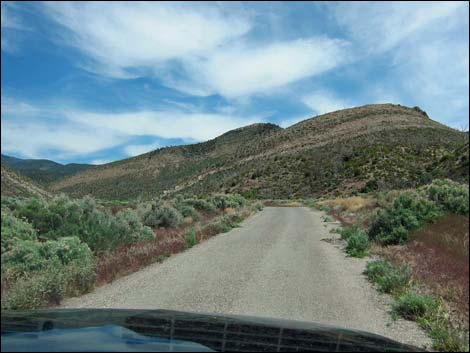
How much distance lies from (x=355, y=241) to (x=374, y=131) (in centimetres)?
7351

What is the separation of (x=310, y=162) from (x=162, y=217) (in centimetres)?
6106

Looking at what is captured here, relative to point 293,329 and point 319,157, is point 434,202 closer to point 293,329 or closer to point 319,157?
point 293,329

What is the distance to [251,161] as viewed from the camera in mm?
98875

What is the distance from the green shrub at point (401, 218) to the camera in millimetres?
15047

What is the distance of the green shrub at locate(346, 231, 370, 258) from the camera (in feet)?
52.3

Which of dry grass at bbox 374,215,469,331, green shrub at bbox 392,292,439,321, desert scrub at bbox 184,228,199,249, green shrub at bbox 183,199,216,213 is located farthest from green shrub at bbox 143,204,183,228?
green shrub at bbox 392,292,439,321

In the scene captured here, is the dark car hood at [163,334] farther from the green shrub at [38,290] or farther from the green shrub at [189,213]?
the green shrub at [189,213]

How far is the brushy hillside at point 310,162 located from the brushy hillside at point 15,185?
86.3 feet

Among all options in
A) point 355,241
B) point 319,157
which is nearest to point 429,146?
point 319,157

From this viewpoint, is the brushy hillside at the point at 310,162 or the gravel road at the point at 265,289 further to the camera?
the brushy hillside at the point at 310,162

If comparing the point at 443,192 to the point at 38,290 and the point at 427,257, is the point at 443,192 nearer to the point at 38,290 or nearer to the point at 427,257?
the point at 427,257

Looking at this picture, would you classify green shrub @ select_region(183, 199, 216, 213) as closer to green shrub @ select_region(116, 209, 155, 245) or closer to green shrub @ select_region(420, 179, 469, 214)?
green shrub @ select_region(116, 209, 155, 245)

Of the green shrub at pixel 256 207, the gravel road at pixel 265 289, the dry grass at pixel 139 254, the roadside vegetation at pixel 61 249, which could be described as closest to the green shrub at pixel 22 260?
the roadside vegetation at pixel 61 249

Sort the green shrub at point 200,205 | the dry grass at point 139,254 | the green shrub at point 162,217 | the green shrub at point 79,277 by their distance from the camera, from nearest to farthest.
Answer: the green shrub at point 79,277 < the dry grass at point 139,254 < the green shrub at point 162,217 < the green shrub at point 200,205
